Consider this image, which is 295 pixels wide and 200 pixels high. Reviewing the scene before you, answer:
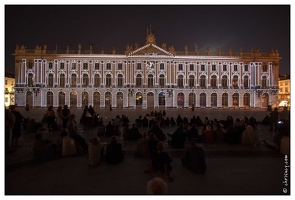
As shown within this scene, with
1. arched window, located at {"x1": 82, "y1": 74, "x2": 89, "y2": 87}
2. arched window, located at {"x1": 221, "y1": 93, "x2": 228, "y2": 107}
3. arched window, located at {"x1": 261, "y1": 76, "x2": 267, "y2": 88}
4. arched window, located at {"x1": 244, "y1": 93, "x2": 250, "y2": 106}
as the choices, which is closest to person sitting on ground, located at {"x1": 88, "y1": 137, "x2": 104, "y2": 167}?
arched window, located at {"x1": 82, "y1": 74, "x2": 89, "y2": 87}

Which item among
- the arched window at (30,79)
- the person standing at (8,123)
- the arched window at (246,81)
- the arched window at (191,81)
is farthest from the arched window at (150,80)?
the person standing at (8,123)

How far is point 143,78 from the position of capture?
5038 centimetres

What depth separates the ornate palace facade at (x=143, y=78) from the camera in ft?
163

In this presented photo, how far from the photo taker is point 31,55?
50000 mm

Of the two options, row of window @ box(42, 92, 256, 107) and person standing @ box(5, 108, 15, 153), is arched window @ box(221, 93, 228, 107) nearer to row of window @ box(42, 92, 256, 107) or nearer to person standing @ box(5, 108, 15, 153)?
row of window @ box(42, 92, 256, 107)

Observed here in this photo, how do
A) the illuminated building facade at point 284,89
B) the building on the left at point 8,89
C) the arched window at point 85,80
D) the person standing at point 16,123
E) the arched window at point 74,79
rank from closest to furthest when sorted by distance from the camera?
the person standing at point 16,123 → the arched window at point 74,79 → the arched window at point 85,80 → the building on the left at point 8,89 → the illuminated building facade at point 284,89

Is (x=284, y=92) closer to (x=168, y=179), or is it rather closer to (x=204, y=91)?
(x=204, y=91)

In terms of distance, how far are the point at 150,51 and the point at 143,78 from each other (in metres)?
5.62

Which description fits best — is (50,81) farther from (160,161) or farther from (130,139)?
(160,161)

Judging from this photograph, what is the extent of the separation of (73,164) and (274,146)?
302 inches

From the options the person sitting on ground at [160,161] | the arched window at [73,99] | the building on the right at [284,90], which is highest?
the building on the right at [284,90]

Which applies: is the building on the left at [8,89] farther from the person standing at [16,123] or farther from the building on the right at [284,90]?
the building on the right at [284,90]

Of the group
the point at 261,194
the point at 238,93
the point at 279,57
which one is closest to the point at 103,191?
the point at 261,194

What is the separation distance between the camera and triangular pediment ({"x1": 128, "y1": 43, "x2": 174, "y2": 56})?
165 ft
